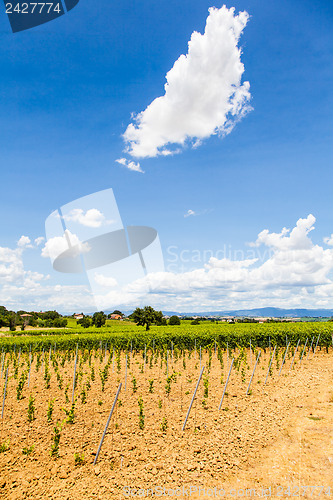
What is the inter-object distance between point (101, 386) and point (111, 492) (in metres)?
7.14

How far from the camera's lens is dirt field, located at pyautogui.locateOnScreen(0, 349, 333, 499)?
5812 mm

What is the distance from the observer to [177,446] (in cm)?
731

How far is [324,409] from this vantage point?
9.45m

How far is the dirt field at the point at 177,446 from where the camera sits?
5812 millimetres

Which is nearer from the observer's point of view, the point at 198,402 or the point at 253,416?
the point at 253,416

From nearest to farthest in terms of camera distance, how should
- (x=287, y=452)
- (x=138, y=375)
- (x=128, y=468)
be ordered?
(x=128, y=468), (x=287, y=452), (x=138, y=375)

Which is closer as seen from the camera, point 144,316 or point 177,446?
point 177,446

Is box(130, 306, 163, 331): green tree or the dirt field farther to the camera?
box(130, 306, 163, 331): green tree

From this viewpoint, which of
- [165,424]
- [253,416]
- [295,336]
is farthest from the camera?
[295,336]

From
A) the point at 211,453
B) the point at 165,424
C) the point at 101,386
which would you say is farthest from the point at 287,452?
the point at 101,386

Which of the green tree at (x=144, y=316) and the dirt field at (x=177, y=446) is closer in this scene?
the dirt field at (x=177, y=446)

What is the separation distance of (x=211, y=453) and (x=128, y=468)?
2.01 m

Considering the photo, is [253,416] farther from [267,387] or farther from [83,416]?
[83,416]

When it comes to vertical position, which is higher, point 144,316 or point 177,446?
point 144,316
